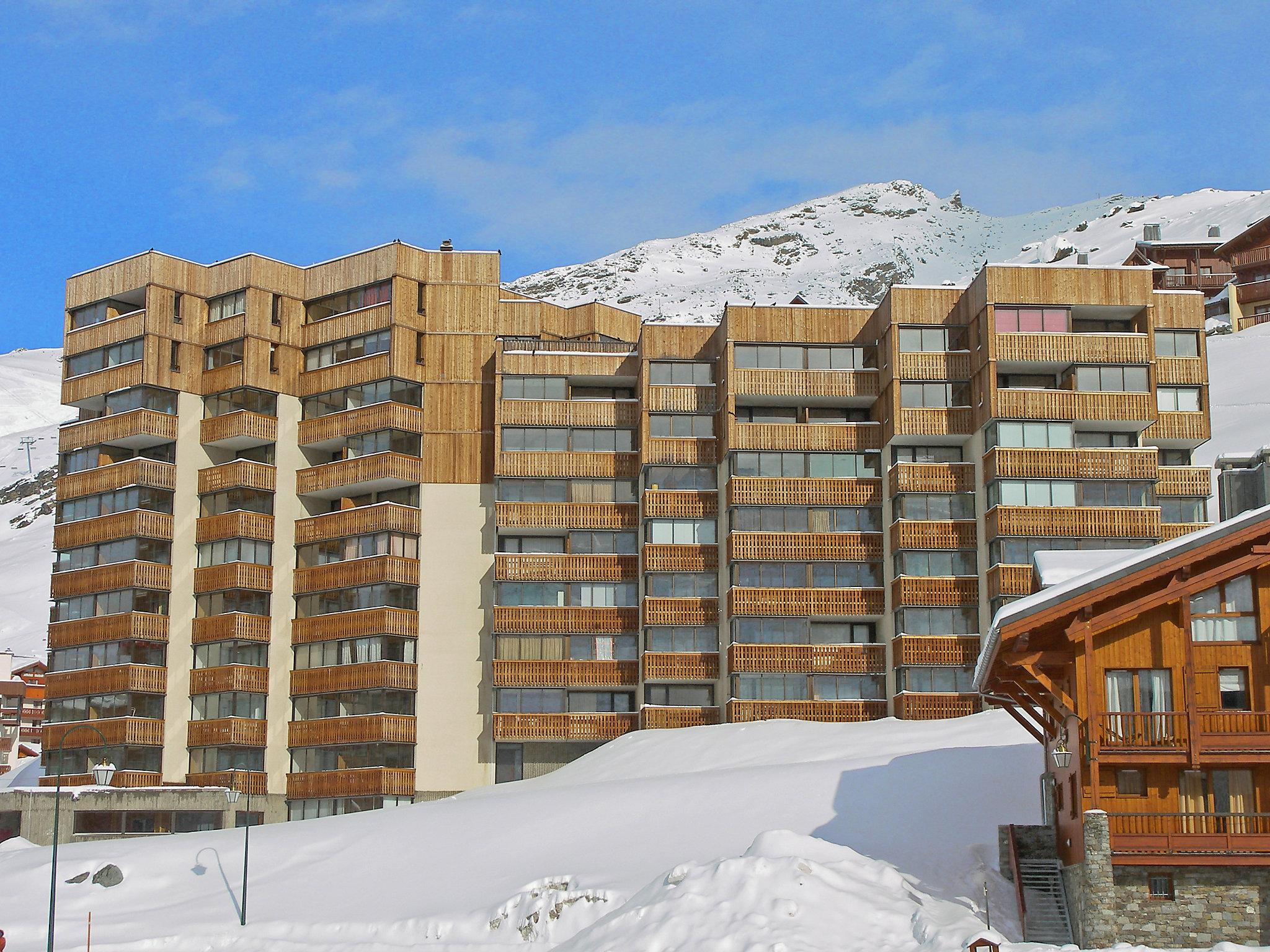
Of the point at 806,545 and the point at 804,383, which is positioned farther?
the point at 804,383

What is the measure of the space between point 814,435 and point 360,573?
22.7m

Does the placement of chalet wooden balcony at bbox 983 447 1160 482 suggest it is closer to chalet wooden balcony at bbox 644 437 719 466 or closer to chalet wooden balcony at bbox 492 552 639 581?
chalet wooden balcony at bbox 644 437 719 466

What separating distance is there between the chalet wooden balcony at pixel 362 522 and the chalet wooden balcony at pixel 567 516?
4551mm

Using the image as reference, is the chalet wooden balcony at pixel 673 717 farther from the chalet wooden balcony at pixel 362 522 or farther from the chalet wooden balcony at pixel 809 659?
the chalet wooden balcony at pixel 362 522

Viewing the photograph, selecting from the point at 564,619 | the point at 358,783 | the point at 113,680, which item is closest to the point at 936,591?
the point at 564,619

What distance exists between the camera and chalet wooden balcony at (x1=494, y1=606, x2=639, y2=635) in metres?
78.7

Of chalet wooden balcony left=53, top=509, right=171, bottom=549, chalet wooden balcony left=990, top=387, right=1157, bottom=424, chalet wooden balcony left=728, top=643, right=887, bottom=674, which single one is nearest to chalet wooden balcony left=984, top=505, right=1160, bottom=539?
chalet wooden balcony left=990, top=387, right=1157, bottom=424

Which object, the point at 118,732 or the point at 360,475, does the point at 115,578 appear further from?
the point at 360,475

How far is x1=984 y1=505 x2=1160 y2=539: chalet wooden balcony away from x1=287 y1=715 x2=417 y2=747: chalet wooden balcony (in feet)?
93.9

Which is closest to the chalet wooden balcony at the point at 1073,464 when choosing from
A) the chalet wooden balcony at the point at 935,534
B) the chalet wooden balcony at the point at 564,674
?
the chalet wooden balcony at the point at 935,534

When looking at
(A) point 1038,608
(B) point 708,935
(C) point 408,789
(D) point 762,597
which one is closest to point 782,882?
(B) point 708,935

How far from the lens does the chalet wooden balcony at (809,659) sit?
2953 inches

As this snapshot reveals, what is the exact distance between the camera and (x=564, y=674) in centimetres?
7862

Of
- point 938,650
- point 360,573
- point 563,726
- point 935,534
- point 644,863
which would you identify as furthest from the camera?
point 360,573
